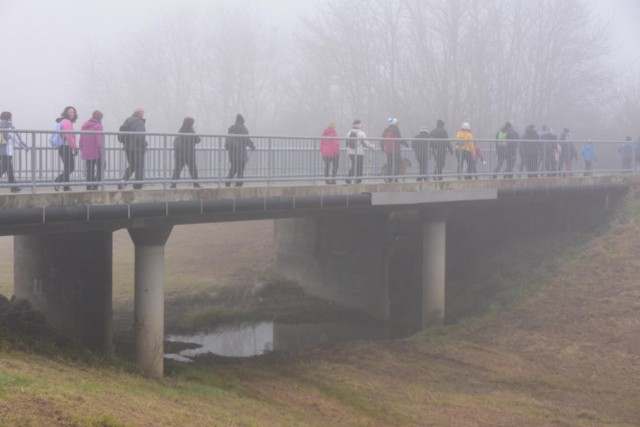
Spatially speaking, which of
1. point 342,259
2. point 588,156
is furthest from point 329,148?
point 588,156

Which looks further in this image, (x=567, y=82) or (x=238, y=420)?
(x=567, y=82)

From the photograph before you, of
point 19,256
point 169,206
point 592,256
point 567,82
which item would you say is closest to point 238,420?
point 169,206

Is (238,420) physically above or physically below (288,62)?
below

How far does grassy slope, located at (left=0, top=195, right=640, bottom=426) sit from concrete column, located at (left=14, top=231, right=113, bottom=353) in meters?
2.29

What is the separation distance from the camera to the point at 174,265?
3306 cm

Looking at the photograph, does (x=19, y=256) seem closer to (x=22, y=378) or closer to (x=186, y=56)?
(x=22, y=378)

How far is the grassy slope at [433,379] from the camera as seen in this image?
1119cm

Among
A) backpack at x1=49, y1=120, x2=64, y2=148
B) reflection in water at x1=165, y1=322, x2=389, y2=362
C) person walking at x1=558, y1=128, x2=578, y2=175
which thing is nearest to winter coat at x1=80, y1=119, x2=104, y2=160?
backpack at x1=49, y1=120, x2=64, y2=148

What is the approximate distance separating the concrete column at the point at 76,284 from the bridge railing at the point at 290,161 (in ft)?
7.39

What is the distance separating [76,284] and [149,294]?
316 cm

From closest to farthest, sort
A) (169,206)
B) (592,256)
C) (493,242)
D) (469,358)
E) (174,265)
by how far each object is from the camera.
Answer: (169,206) → (469,358) → (592,256) → (493,242) → (174,265)

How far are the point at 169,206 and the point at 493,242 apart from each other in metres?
15.4

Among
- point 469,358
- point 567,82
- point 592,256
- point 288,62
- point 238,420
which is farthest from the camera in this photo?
point 288,62

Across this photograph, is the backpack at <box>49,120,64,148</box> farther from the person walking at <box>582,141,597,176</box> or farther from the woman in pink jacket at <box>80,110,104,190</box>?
the person walking at <box>582,141,597,176</box>
